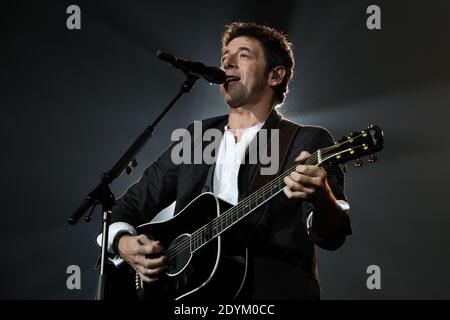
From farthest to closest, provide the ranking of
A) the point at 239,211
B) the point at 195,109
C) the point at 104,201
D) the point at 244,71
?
the point at 195,109, the point at 244,71, the point at 239,211, the point at 104,201

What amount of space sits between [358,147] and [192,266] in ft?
2.69

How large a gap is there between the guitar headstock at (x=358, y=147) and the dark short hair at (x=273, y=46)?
3.13 feet

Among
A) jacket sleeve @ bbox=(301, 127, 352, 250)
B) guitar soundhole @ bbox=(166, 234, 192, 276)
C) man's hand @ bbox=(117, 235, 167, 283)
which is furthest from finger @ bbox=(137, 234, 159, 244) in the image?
jacket sleeve @ bbox=(301, 127, 352, 250)

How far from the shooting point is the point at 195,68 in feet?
6.94

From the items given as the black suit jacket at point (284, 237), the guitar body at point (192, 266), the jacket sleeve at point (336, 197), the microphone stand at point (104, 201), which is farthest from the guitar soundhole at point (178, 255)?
the jacket sleeve at point (336, 197)

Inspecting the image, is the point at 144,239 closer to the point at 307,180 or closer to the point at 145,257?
the point at 145,257

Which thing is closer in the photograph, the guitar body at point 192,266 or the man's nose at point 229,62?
the guitar body at point 192,266

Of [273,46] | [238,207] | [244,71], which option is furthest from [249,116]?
[238,207]

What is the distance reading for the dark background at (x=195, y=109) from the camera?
9.72 ft

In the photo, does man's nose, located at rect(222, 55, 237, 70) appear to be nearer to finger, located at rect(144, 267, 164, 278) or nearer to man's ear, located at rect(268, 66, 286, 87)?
man's ear, located at rect(268, 66, 286, 87)

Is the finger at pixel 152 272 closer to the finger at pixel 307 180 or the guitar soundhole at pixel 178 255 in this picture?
the guitar soundhole at pixel 178 255
